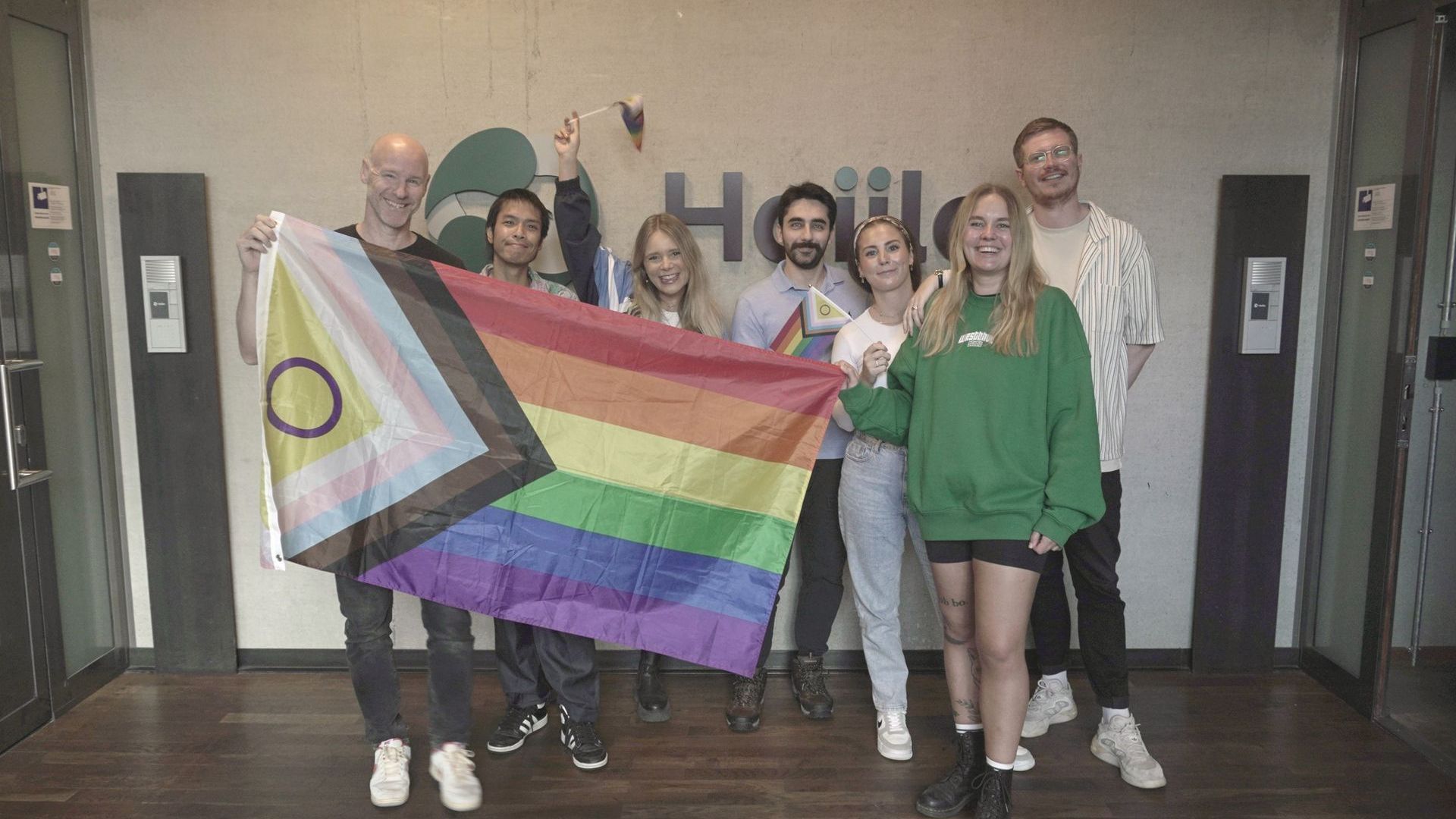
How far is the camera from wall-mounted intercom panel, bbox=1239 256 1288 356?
3.16 m

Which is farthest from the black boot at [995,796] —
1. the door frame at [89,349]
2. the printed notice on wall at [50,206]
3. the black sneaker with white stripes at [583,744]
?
the printed notice on wall at [50,206]

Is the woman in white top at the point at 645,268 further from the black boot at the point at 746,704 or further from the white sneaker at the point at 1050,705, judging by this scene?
the white sneaker at the point at 1050,705

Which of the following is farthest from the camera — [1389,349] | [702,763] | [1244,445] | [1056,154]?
[1244,445]

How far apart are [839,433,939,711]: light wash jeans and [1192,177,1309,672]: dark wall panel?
1225 millimetres

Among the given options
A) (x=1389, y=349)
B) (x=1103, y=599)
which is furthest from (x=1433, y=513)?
(x=1103, y=599)

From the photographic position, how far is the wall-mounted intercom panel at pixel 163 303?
10.2 feet

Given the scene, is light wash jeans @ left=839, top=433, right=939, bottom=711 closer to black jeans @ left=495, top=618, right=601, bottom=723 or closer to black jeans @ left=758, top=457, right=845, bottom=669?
black jeans @ left=758, top=457, right=845, bottom=669

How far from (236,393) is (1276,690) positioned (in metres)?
3.57

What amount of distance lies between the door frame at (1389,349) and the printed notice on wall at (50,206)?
13.3 feet

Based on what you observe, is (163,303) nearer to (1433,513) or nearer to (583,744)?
(583,744)

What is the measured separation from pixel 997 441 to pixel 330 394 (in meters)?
1.58

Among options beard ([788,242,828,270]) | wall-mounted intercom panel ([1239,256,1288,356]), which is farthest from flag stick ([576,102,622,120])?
wall-mounted intercom panel ([1239,256,1288,356])

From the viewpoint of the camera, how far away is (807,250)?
9.35 ft

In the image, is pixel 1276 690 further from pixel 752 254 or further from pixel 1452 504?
pixel 752 254
